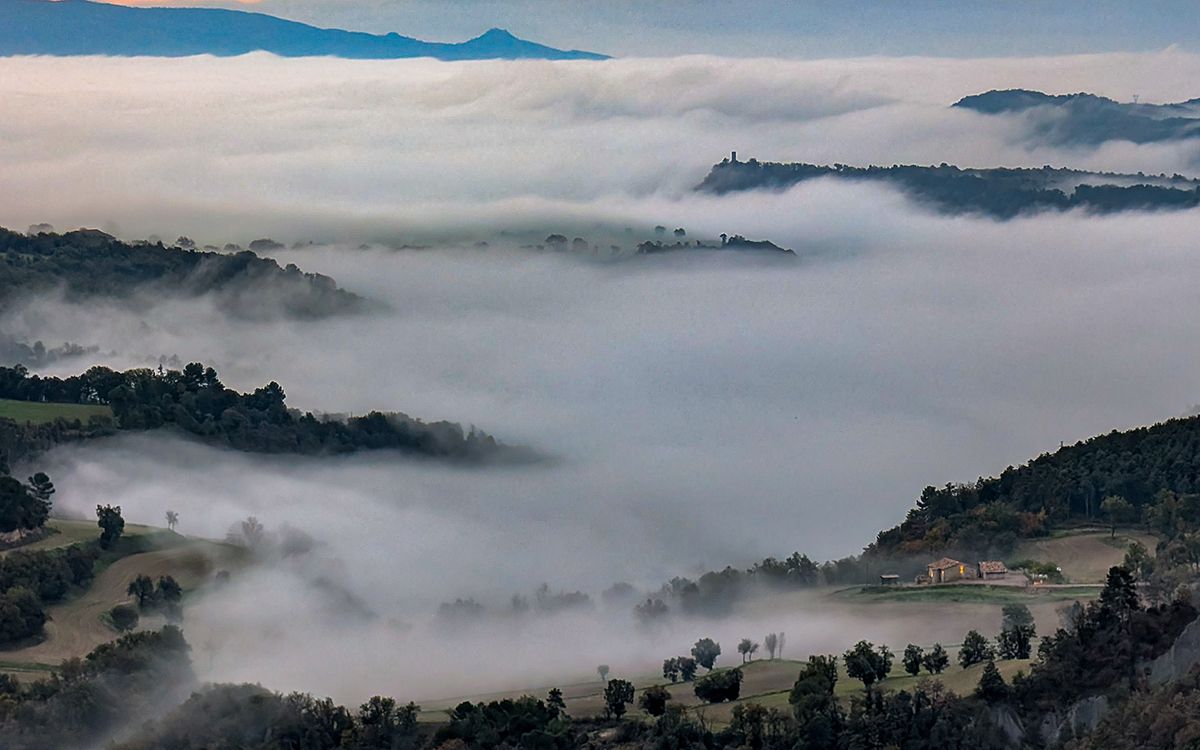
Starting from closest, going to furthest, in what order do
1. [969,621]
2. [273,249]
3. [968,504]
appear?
[969,621]
[968,504]
[273,249]

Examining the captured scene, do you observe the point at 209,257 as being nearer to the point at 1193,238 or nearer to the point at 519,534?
the point at 519,534

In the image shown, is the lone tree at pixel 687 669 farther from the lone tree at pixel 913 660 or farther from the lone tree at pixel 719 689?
the lone tree at pixel 913 660

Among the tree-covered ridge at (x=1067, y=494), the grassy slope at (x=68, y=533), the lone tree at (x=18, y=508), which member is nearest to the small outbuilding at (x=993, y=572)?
the tree-covered ridge at (x=1067, y=494)

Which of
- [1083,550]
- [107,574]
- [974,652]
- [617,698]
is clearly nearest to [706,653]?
[617,698]

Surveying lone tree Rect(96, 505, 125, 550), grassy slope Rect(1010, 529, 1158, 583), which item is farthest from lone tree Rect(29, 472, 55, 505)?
grassy slope Rect(1010, 529, 1158, 583)

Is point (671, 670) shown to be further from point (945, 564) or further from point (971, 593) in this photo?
point (945, 564)

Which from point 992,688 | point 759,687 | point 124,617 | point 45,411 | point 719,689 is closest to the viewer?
point 992,688

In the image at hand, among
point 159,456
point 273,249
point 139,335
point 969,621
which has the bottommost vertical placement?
point 969,621

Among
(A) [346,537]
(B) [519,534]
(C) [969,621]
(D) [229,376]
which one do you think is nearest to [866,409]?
(D) [229,376]
